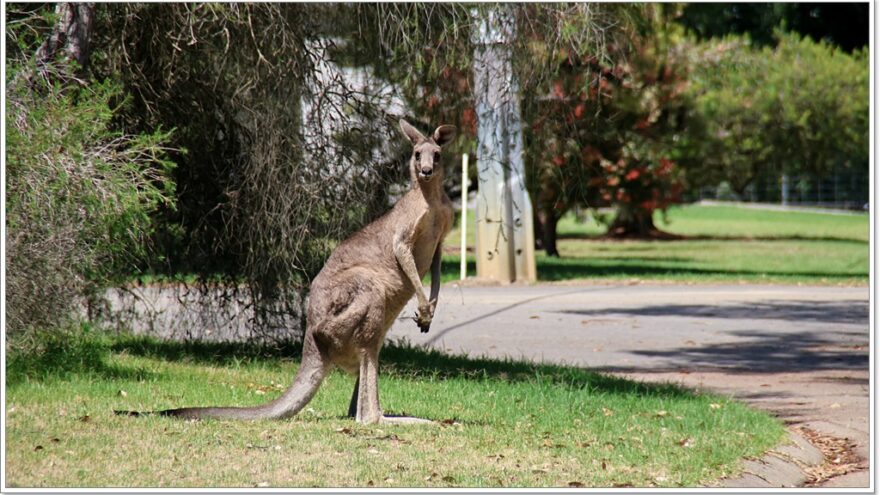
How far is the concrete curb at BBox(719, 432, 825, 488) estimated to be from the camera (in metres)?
7.49

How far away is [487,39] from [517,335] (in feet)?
17.7

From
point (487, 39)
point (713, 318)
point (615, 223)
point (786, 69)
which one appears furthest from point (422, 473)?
point (786, 69)

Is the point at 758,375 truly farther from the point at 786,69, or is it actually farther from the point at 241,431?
the point at 786,69

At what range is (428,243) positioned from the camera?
793 centimetres

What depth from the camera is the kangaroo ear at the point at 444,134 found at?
25.5 feet

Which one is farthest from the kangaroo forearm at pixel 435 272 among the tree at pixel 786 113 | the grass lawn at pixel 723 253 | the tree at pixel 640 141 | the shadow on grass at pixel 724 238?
the tree at pixel 786 113

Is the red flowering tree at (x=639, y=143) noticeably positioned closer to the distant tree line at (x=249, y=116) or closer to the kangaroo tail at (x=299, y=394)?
the distant tree line at (x=249, y=116)

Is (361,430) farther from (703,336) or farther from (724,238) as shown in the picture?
(724,238)

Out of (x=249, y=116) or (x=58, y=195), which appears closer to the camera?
(x=58, y=195)

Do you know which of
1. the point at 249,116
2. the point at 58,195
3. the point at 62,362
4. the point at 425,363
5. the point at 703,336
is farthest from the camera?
the point at 703,336

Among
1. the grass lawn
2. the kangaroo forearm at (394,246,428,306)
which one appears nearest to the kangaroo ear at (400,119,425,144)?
the kangaroo forearm at (394,246,428,306)

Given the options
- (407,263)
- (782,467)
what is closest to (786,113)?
(782,467)

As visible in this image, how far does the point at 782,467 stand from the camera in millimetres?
8070

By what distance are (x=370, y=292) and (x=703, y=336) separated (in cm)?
886
